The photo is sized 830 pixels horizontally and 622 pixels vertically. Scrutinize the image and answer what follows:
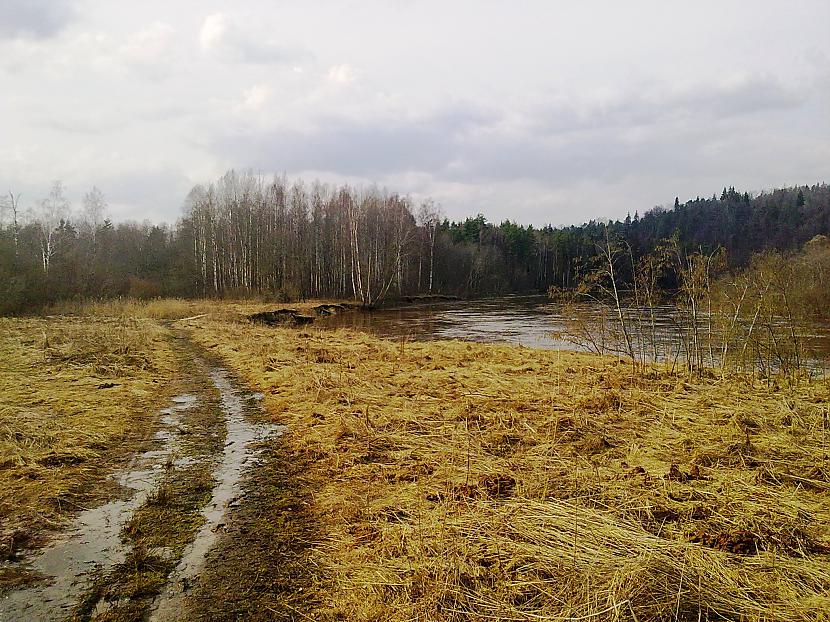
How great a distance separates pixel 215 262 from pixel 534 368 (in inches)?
1741

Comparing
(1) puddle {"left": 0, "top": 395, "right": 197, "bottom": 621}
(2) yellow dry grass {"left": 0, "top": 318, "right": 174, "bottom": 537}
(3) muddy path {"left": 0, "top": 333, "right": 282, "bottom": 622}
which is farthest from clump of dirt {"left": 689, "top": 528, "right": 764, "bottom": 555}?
(2) yellow dry grass {"left": 0, "top": 318, "right": 174, "bottom": 537}

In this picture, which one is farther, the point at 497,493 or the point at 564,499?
the point at 497,493

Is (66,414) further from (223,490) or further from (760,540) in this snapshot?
(760,540)

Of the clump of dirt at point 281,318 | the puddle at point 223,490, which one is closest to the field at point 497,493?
the puddle at point 223,490

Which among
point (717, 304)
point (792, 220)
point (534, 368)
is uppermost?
point (792, 220)

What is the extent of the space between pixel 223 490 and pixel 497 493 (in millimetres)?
3136

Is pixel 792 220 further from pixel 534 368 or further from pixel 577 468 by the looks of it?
pixel 577 468

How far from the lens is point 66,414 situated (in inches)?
340

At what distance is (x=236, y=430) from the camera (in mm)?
8602

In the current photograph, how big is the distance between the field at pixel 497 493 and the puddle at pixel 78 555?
22.1 inches

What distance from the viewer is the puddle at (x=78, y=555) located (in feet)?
12.3

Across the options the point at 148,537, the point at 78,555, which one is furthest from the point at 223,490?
the point at 78,555

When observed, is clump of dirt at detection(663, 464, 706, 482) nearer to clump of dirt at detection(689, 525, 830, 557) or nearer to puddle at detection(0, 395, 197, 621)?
clump of dirt at detection(689, 525, 830, 557)

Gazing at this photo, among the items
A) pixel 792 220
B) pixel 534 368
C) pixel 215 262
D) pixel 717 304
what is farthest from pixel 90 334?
pixel 792 220
